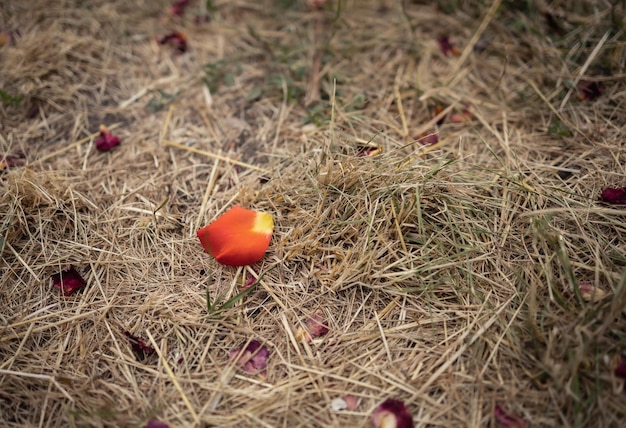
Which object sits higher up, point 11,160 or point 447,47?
point 447,47

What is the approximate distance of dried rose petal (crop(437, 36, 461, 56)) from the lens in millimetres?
2268

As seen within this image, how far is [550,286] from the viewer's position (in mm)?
1419

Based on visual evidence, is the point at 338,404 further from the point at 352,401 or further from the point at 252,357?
the point at 252,357

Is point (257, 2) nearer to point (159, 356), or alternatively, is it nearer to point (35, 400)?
point (159, 356)

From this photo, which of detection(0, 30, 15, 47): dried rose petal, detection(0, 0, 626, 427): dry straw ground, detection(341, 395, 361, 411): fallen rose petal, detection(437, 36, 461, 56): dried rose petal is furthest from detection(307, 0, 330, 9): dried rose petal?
detection(341, 395, 361, 411): fallen rose petal

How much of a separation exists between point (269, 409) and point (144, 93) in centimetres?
155

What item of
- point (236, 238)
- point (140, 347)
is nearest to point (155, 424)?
point (140, 347)

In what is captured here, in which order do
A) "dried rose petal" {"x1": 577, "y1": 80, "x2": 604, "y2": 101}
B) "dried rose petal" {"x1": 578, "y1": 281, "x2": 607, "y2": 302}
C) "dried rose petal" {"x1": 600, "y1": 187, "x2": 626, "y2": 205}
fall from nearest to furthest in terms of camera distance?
"dried rose petal" {"x1": 578, "y1": 281, "x2": 607, "y2": 302}
"dried rose petal" {"x1": 600, "y1": 187, "x2": 626, "y2": 205}
"dried rose petal" {"x1": 577, "y1": 80, "x2": 604, "y2": 101}

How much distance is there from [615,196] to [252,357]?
1345 mm

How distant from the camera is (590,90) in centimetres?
198

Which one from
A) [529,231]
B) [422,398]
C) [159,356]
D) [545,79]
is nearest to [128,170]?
[159,356]

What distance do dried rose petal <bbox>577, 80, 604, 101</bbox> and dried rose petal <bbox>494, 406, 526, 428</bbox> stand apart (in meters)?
1.39

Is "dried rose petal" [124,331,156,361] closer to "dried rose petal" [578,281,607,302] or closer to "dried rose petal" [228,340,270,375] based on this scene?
"dried rose petal" [228,340,270,375]

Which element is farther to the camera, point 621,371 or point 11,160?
point 11,160
